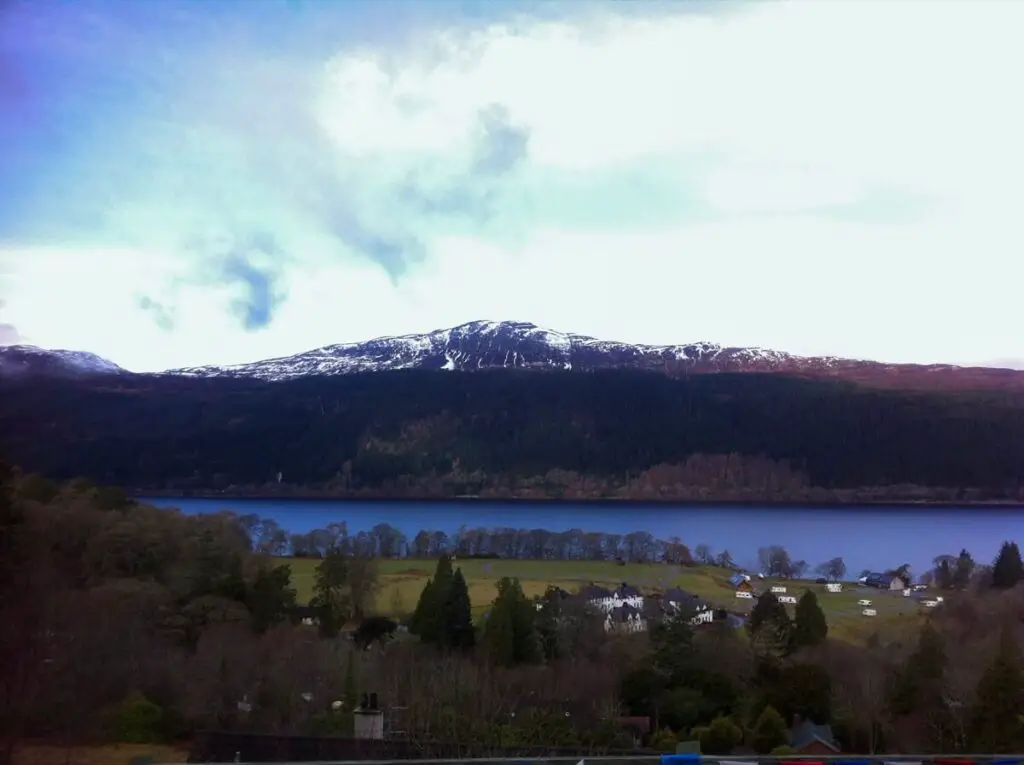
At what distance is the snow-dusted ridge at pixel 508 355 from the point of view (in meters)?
9.22

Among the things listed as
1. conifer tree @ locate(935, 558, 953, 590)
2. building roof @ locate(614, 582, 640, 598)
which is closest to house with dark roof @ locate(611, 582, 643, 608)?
building roof @ locate(614, 582, 640, 598)

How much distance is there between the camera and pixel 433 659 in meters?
4.69

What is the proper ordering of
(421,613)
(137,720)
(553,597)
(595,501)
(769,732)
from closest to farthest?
(137,720) → (769,732) → (421,613) → (553,597) → (595,501)

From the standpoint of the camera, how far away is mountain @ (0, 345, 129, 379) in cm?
408

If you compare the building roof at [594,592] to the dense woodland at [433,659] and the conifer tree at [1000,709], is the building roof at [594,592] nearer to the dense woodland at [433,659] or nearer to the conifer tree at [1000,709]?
the dense woodland at [433,659]

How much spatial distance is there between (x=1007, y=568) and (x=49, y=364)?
243 inches

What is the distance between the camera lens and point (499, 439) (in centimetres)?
875

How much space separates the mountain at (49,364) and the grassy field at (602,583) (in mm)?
1867

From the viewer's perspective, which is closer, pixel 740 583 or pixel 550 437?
pixel 740 583

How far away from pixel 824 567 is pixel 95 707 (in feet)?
15.8

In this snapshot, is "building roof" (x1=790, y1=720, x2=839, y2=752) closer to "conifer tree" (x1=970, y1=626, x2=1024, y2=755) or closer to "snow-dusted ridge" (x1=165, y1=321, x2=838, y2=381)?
"conifer tree" (x1=970, y1=626, x2=1024, y2=755)

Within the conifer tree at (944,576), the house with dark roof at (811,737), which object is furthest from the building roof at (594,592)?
the conifer tree at (944,576)

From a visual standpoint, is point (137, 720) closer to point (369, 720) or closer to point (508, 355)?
point (369, 720)

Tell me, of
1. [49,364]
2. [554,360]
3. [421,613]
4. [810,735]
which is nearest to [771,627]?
[810,735]
